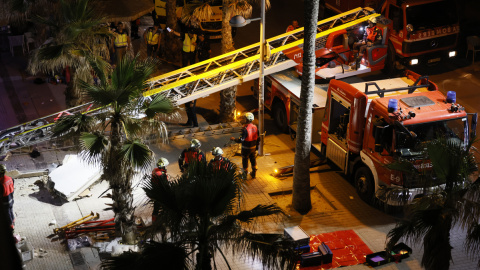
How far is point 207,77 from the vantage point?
14352 mm

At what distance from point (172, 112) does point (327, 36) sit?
7393mm

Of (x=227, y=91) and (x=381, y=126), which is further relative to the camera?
(x=227, y=91)

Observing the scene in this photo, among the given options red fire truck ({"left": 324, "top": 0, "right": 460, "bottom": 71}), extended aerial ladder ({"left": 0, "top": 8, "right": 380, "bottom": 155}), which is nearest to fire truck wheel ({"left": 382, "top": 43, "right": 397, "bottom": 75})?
red fire truck ({"left": 324, "top": 0, "right": 460, "bottom": 71})

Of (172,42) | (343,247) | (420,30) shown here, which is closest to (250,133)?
(343,247)

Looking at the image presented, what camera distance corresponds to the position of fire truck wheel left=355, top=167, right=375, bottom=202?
1204 cm

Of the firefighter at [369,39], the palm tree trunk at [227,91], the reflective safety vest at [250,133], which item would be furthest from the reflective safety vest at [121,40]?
the firefighter at [369,39]

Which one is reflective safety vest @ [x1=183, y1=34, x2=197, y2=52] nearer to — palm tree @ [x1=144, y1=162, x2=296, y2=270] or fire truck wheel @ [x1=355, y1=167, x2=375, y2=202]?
fire truck wheel @ [x1=355, y1=167, x2=375, y2=202]

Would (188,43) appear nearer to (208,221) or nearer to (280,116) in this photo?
(280,116)

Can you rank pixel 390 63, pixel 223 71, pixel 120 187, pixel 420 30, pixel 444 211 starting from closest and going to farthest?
pixel 444 211
pixel 120 187
pixel 223 71
pixel 420 30
pixel 390 63

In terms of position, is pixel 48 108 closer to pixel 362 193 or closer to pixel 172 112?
pixel 172 112

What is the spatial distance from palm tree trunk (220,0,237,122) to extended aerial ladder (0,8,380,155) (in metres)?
0.33

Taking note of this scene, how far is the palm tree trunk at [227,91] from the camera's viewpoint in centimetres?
1491

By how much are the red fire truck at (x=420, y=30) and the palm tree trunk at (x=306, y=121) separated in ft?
24.9

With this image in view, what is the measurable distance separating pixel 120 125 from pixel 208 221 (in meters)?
3.24
